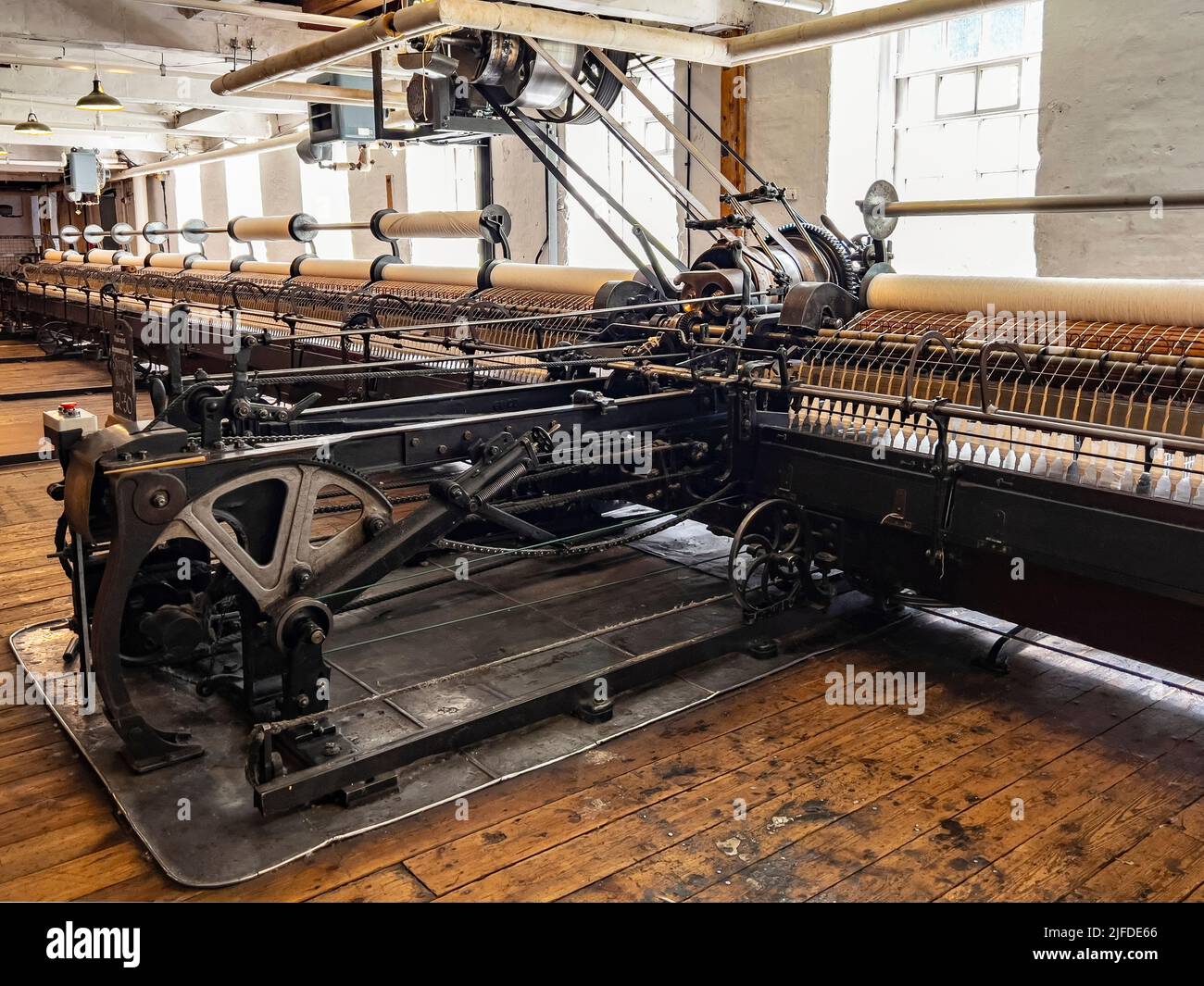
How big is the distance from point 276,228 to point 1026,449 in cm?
666

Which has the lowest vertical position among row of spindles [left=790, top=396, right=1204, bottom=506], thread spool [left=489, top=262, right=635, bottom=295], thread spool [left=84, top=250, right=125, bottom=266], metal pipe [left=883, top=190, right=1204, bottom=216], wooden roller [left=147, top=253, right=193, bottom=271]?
row of spindles [left=790, top=396, right=1204, bottom=506]

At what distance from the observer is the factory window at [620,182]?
8.50 meters

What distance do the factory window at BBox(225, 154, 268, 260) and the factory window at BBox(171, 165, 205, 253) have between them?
2028mm

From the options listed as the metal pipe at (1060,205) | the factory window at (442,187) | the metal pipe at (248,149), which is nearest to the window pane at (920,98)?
the metal pipe at (1060,205)

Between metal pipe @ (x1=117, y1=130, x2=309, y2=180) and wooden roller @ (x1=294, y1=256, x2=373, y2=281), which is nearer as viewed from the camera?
wooden roller @ (x1=294, y1=256, x2=373, y2=281)

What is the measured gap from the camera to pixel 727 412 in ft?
12.4

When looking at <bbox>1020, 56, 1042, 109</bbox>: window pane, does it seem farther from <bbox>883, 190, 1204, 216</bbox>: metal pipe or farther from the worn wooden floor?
the worn wooden floor

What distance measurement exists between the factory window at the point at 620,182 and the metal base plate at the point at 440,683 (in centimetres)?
484

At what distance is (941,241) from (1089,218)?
147 centimetres

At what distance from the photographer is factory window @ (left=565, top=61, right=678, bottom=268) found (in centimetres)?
850

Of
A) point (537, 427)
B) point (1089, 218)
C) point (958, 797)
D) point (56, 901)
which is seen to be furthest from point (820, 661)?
point (1089, 218)

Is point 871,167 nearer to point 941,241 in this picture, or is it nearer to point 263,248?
point 941,241

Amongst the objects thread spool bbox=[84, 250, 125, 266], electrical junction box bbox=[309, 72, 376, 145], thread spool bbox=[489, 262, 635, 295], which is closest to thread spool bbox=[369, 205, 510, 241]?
thread spool bbox=[489, 262, 635, 295]

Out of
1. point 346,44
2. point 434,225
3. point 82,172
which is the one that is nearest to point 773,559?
point 346,44
